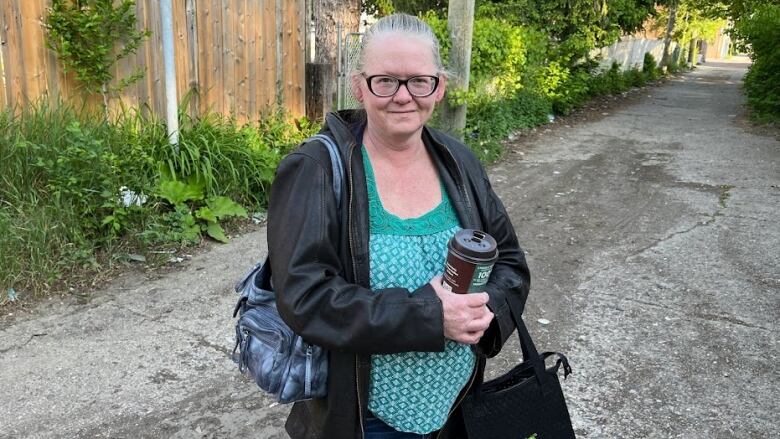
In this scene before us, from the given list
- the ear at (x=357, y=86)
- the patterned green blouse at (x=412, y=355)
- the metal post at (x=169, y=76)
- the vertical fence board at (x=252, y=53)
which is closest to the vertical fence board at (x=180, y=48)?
the metal post at (x=169, y=76)

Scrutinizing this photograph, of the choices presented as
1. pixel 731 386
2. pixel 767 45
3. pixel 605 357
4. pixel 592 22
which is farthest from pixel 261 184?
pixel 767 45

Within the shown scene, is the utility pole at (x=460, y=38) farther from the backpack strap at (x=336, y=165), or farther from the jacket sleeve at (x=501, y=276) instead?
the backpack strap at (x=336, y=165)

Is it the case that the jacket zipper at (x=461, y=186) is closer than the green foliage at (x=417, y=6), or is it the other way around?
the jacket zipper at (x=461, y=186)

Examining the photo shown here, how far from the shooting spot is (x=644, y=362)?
3.78 metres

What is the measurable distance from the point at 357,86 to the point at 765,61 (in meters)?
13.7

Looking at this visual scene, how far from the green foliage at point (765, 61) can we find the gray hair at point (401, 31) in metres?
12.5

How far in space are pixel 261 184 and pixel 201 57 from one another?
1.41 m

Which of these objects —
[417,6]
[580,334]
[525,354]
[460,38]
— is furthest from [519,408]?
[417,6]

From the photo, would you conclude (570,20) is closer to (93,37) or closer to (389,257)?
(93,37)

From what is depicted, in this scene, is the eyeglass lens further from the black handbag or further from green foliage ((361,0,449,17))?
green foliage ((361,0,449,17))

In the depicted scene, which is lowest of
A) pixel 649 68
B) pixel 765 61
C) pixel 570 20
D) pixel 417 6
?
pixel 649 68

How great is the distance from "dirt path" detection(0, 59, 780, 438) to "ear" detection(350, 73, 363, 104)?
185 cm

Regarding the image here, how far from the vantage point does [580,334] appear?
411 centimetres

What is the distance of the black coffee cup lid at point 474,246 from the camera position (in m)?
1.59
